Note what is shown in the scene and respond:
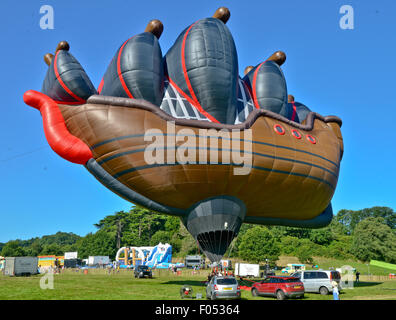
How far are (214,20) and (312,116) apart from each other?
9.31m

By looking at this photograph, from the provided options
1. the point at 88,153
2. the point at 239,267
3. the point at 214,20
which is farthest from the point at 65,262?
the point at 214,20

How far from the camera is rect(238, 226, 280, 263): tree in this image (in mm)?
55812

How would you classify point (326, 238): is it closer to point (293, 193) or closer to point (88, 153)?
point (293, 193)

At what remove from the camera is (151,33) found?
73.2ft

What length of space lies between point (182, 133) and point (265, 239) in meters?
40.5

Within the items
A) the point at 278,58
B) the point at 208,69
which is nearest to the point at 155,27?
the point at 208,69

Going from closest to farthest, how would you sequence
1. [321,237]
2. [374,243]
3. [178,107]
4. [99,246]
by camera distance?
[178,107]
[374,243]
[321,237]
[99,246]

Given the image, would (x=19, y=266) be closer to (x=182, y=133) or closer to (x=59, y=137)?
(x=59, y=137)

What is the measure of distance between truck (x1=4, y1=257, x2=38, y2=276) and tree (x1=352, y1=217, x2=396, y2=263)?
4975 cm

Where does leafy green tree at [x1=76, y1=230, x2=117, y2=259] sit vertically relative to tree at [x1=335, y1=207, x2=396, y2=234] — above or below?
below

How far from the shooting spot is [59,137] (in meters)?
20.5

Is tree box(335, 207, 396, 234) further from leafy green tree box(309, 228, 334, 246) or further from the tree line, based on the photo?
leafy green tree box(309, 228, 334, 246)

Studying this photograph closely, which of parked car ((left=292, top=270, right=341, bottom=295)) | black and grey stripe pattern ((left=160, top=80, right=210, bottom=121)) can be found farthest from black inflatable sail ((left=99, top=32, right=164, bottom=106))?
parked car ((left=292, top=270, right=341, bottom=295))

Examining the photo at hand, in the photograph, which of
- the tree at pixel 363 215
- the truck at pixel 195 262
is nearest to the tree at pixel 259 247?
the truck at pixel 195 262
